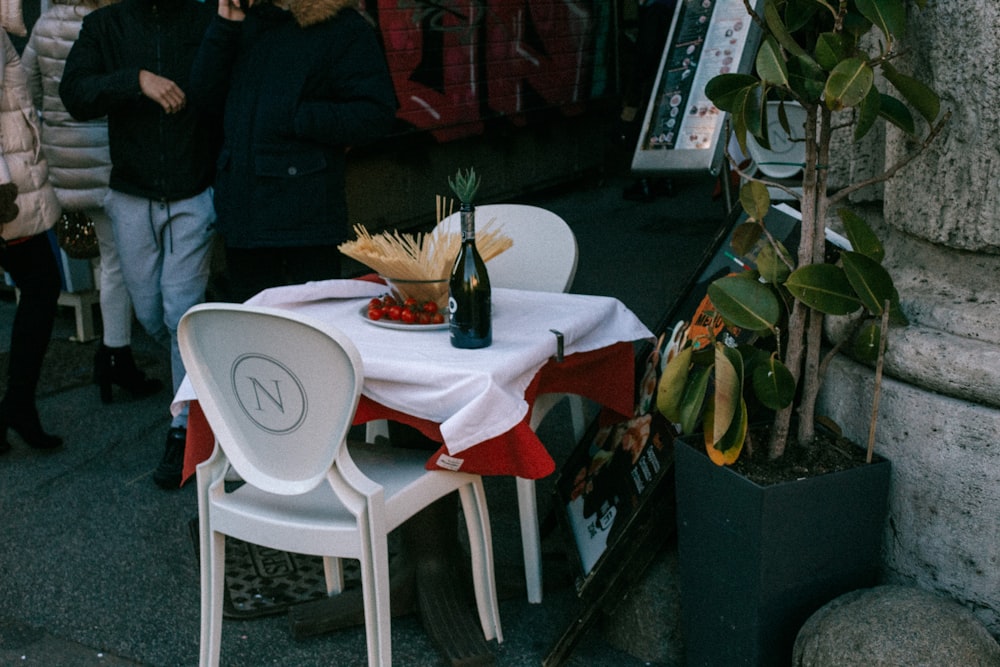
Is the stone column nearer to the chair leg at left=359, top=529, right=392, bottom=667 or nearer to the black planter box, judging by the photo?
the black planter box

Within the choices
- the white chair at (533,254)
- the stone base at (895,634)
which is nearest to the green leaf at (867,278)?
the stone base at (895,634)

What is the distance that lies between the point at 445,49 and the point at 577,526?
607 cm

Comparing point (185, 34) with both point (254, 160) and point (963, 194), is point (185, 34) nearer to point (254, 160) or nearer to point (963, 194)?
point (254, 160)

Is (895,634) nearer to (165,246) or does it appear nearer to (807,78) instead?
(807,78)

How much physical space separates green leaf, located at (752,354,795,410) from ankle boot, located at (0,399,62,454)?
3148mm

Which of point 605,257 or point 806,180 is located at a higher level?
point 806,180

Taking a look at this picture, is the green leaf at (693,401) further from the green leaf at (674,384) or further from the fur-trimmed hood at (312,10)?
the fur-trimmed hood at (312,10)

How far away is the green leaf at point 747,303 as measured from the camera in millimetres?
2473

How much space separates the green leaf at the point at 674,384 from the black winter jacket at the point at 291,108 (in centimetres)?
169

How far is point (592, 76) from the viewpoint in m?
11.0

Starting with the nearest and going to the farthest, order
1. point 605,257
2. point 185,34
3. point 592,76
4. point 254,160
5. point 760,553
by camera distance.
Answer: point 760,553 < point 254,160 < point 185,34 < point 605,257 < point 592,76

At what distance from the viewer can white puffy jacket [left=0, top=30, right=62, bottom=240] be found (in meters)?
4.09

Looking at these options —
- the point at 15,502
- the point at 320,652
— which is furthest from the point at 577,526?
the point at 15,502

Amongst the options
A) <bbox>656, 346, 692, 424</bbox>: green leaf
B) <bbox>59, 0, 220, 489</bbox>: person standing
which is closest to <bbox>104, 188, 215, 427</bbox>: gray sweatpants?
<bbox>59, 0, 220, 489</bbox>: person standing
